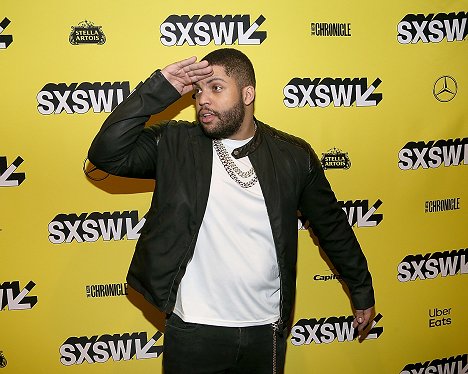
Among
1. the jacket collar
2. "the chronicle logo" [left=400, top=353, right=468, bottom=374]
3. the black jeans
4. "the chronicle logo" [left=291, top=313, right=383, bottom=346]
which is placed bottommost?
"the chronicle logo" [left=400, top=353, right=468, bottom=374]

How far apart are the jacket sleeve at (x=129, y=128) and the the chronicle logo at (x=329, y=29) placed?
980mm

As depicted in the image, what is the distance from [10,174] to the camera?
2.74 metres

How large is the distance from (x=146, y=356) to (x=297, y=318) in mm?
786

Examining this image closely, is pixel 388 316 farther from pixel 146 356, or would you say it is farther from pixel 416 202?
pixel 146 356

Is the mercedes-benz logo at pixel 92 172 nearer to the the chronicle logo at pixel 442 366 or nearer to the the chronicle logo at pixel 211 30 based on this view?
the the chronicle logo at pixel 211 30

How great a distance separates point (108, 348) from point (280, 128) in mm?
1365

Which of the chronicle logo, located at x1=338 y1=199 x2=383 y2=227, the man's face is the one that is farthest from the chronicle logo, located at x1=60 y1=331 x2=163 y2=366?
the man's face

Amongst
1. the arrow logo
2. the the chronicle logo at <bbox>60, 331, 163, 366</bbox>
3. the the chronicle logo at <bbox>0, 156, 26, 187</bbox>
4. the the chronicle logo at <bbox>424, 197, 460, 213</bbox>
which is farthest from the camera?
the the chronicle logo at <bbox>424, 197, 460, 213</bbox>

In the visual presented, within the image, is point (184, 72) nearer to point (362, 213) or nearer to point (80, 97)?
point (80, 97)

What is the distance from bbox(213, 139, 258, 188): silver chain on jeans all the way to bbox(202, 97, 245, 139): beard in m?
0.05

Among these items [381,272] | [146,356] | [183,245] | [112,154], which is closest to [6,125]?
[112,154]

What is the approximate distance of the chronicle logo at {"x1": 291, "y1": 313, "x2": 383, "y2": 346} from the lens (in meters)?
3.13

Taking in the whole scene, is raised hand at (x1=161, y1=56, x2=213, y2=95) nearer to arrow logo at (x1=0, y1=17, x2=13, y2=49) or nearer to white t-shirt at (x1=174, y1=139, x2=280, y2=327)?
white t-shirt at (x1=174, y1=139, x2=280, y2=327)

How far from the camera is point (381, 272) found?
3.13 m
